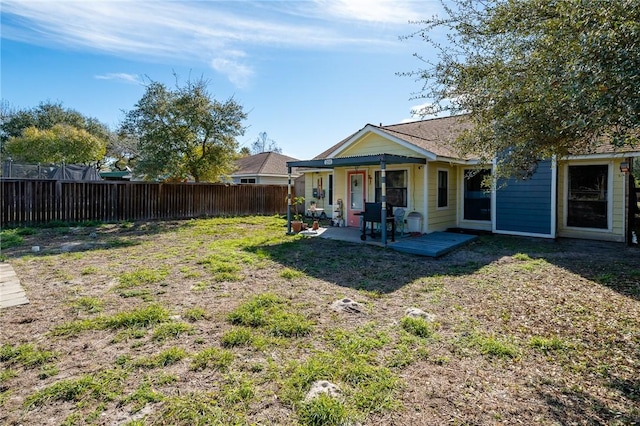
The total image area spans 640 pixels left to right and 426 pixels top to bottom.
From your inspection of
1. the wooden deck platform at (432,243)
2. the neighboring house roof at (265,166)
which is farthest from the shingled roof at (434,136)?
the neighboring house roof at (265,166)

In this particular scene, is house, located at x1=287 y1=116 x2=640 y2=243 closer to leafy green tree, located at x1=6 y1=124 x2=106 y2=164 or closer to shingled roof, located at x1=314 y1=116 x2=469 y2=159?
shingled roof, located at x1=314 y1=116 x2=469 y2=159

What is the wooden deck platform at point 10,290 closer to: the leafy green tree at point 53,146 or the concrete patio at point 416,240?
the concrete patio at point 416,240

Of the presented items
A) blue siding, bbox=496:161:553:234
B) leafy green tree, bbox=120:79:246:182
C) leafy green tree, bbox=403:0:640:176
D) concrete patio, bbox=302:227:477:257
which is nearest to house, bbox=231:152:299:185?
leafy green tree, bbox=120:79:246:182

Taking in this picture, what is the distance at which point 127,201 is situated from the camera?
41.4ft

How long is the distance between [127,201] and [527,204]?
1348 cm

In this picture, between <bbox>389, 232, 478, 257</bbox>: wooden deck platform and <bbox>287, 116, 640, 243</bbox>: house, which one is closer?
<bbox>389, 232, 478, 257</bbox>: wooden deck platform

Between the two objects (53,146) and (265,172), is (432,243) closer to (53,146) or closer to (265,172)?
(265,172)

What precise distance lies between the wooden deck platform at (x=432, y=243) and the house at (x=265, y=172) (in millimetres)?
12459

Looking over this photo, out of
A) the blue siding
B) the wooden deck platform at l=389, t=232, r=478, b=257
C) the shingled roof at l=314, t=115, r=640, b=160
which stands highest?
the shingled roof at l=314, t=115, r=640, b=160

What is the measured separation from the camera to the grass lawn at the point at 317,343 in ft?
7.63

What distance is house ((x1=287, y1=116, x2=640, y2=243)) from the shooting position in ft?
28.8

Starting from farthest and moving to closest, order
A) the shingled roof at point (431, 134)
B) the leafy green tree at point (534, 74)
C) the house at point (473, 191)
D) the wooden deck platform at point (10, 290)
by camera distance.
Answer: the house at point (473, 191) < the shingled roof at point (431, 134) < the wooden deck platform at point (10, 290) < the leafy green tree at point (534, 74)

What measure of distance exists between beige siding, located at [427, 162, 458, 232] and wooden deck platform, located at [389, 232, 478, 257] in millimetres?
706

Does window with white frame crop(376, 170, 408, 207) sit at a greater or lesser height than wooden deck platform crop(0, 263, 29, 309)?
greater
